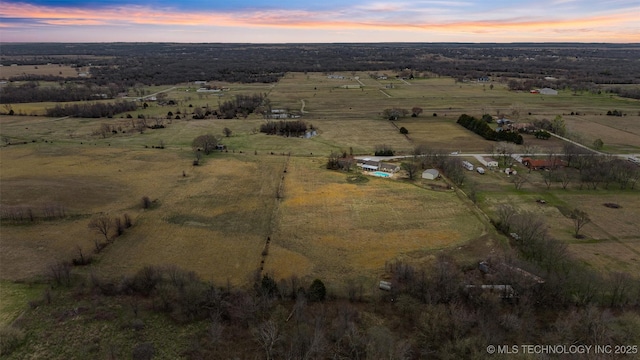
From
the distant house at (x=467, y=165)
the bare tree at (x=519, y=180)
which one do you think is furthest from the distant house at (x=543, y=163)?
the distant house at (x=467, y=165)

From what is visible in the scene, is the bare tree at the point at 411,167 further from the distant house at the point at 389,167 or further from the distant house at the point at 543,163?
the distant house at the point at 543,163

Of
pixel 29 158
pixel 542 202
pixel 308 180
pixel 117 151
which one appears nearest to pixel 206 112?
pixel 117 151

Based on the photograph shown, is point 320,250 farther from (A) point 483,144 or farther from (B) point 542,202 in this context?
(A) point 483,144

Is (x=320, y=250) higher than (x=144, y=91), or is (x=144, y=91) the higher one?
(x=144, y=91)

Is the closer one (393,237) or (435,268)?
(435,268)

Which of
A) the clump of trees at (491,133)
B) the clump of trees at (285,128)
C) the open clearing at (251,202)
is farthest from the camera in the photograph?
the clump of trees at (285,128)
